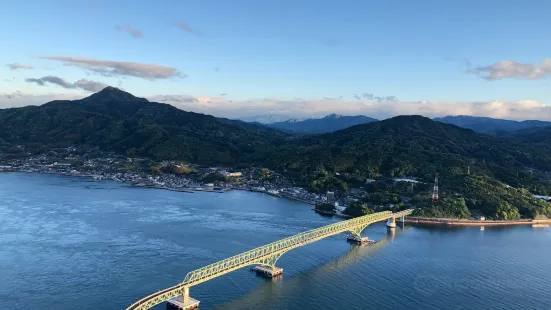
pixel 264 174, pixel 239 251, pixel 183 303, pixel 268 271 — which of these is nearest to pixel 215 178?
pixel 264 174

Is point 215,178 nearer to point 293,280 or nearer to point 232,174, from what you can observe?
point 232,174

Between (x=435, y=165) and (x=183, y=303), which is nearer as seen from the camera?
(x=183, y=303)

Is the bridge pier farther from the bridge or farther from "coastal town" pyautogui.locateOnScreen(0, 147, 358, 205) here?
"coastal town" pyautogui.locateOnScreen(0, 147, 358, 205)

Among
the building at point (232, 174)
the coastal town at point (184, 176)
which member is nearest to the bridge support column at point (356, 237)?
the coastal town at point (184, 176)

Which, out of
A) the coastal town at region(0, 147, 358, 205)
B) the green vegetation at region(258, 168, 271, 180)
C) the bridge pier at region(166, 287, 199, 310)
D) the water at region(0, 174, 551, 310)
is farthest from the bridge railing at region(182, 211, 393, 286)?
the green vegetation at region(258, 168, 271, 180)

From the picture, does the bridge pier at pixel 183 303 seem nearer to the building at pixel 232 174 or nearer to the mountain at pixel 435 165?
the mountain at pixel 435 165
